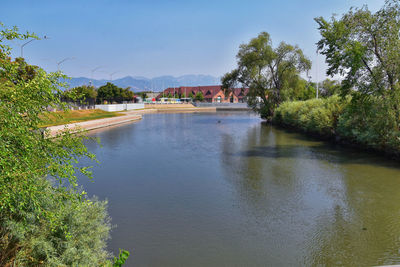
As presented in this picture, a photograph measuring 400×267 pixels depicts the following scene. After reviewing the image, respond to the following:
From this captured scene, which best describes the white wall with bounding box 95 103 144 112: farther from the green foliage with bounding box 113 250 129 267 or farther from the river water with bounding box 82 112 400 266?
the green foliage with bounding box 113 250 129 267

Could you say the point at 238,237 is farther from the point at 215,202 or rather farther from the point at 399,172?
the point at 399,172

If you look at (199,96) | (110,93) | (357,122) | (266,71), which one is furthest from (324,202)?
(199,96)

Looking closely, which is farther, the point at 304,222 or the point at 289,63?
the point at 289,63

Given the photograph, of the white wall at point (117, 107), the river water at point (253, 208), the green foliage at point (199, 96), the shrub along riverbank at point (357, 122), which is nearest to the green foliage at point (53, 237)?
the river water at point (253, 208)

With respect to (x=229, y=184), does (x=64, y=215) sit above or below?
above

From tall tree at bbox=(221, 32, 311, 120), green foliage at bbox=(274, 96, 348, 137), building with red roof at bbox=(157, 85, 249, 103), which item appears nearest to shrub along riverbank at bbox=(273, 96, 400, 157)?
green foliage at bbox=(274, 96, 348, 137)

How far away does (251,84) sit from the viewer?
52000 millimetres

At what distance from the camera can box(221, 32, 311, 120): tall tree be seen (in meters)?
48.4

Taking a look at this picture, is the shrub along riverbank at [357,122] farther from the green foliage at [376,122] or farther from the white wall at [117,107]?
the white wall at [117,107]

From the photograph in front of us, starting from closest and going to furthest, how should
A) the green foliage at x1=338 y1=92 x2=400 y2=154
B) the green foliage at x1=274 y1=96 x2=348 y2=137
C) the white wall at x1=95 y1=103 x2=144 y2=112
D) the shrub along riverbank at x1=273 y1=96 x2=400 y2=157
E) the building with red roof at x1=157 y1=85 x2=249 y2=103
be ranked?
the green foliage at x1=338 y1=92 x2=400 y2=154, the shrub along riverbank at x1=273 y1=96 x2=400 y2=157, the green foliage at x1=274 y1=96 x2=348 y2=137, the white wall at x1=95 y1=103 x2=144 y2=112, the building with red roof at x1=157 y1=85 x2=249 y2=103

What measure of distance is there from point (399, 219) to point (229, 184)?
738 centimetres

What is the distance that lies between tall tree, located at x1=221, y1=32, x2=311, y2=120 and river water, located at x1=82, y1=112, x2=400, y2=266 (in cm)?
2868

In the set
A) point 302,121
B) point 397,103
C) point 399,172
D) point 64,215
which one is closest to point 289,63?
point 302,121

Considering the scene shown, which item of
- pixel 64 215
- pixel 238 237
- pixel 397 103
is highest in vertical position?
pixel 397 103
